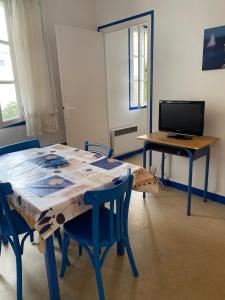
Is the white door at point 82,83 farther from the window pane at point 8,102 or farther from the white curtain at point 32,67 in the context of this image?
the window pane at point 8,102

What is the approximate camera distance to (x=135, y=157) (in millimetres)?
4359

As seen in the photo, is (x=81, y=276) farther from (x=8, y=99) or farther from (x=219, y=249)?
(x=8, y=99)

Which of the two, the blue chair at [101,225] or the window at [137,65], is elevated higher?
the window at [137,65]

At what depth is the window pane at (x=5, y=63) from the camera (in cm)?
267

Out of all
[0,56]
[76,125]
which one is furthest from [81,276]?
[0,56]

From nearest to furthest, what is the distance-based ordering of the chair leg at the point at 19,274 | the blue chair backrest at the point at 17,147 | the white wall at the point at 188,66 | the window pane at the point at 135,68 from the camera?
the chair leg at the point at 19,274 < the blue chair backrest at the point at 17,147 < the white wall at the point at 188,66 < the window pane at the point at 135,68

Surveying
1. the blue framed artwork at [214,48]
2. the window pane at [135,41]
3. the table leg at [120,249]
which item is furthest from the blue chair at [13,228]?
the window pane at [135,41]

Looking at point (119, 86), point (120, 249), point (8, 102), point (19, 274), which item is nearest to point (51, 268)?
point (19, 274)

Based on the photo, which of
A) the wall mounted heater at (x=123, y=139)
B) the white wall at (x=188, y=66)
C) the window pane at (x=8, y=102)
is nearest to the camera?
the white wall at (x=188, y=66)

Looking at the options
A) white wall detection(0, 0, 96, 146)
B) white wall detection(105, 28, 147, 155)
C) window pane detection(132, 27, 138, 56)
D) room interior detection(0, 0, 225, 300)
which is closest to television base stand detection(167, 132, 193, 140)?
room interior detection(0, 0, 225, 300)

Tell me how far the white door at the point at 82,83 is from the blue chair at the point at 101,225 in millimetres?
1938

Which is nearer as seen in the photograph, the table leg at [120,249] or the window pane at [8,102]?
the table leg at [120,249]

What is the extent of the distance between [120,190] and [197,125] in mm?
1559

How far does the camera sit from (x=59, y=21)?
10.4ft
